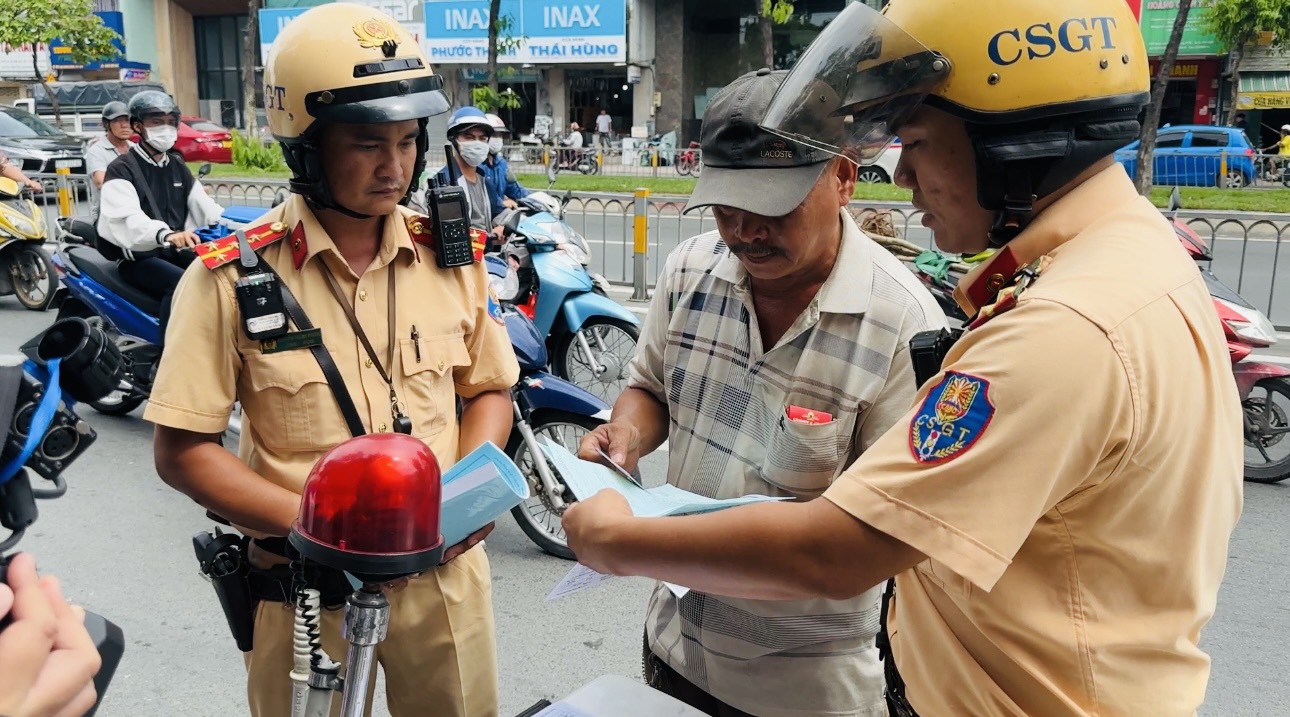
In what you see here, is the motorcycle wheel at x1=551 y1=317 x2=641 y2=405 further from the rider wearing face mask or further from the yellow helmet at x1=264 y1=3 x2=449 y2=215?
the yellow helmet at x1=264 y1=3 x2=449 y2=215

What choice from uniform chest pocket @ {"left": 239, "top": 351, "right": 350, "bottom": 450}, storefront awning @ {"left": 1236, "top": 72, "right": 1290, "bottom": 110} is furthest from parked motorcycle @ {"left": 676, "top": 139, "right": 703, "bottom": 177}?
uniform chest pocket @ {"left": 239, "top": 351, "right": 350, "bottom": 450}

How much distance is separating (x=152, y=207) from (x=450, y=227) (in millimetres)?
4555

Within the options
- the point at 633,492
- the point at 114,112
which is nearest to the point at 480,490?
the point at 633,492

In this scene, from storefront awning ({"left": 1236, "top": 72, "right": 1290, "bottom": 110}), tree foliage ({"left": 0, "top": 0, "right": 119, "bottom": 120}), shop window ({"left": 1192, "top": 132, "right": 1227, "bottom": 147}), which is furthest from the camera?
tree foliage ({"left": 0, "top": 0, "right": 119, "bottom": 120})

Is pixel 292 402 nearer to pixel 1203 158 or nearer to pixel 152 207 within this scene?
pixel 152 207

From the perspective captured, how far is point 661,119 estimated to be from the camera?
1166 inches

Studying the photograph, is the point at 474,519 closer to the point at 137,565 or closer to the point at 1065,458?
the point at 1065,458

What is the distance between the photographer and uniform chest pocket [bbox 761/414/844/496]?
71.4 inches

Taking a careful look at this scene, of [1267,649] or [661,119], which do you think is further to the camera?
[661,119]

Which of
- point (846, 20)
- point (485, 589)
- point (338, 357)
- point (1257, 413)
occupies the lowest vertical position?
point (1257, 413)

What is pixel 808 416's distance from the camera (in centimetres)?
182

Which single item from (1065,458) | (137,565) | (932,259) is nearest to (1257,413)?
(932,259)

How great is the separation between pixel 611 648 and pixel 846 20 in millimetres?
2678

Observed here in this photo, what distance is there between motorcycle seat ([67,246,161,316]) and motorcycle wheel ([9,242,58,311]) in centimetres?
346
